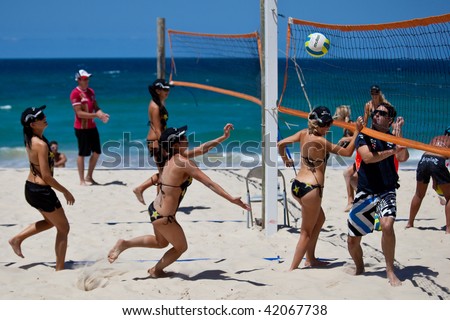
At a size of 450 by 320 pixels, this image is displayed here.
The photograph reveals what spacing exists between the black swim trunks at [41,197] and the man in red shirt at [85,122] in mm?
3832

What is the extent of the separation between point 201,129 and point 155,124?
16955 millimetres

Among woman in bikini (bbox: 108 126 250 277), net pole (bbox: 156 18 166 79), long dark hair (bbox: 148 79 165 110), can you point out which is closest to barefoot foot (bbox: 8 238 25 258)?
woman in bikini (bbox: 108 126 250 277)

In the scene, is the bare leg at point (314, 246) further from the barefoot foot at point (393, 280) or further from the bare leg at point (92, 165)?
the bare leg at point (92, 165)

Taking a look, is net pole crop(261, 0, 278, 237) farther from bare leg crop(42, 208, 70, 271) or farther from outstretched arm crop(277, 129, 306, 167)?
bare leg crop(42, 208, 70, 271)

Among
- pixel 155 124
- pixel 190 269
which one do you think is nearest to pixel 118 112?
pixel 155 124

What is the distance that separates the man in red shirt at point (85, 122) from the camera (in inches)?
358

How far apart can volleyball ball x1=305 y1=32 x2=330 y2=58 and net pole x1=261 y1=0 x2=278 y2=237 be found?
539 mm

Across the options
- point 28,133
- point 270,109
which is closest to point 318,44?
point 270,109

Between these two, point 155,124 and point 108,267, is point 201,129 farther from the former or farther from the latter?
point 108,267

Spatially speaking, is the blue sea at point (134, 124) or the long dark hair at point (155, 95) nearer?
the long dark hair at point (155, 95)

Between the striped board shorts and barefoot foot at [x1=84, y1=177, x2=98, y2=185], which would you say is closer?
the striped board shorts

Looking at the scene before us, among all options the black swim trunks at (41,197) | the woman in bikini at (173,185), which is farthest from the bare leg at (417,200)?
the black swim trunks at (41,197)

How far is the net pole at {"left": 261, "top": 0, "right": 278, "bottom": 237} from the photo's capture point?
609 centimetres

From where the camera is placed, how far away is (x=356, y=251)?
5105mm
